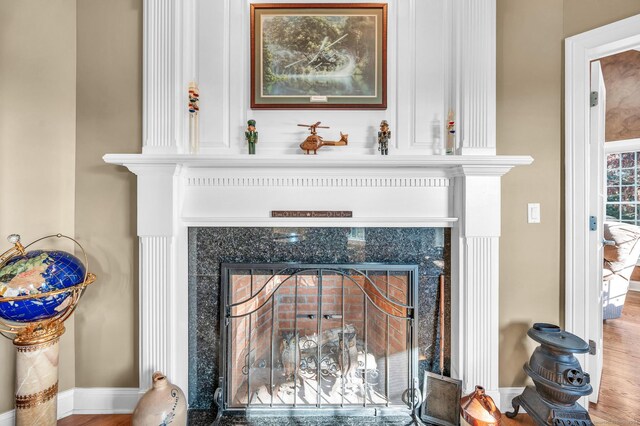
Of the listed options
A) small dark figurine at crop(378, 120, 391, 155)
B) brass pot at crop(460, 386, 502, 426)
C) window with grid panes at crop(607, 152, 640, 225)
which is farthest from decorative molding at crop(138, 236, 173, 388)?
window with grid panes at crop(607, 152, 640, 225)

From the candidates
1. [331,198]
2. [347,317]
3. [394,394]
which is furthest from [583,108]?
[394,394]

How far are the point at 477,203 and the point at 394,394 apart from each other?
1.16 m

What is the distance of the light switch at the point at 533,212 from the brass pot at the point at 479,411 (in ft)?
3.23

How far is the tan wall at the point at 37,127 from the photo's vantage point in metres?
1.56

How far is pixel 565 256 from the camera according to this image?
69.9 inches

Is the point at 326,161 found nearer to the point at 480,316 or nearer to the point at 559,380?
the point at 480,316

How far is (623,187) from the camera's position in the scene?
4.20 meters

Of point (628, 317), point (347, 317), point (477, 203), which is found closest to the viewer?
point (477, 203)

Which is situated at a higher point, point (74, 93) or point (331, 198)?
point (74, 93)

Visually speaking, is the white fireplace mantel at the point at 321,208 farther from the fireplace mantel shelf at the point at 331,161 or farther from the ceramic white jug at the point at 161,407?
the ceramic white jug at the point at 161,407

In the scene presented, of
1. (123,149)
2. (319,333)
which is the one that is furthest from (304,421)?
(123,149)

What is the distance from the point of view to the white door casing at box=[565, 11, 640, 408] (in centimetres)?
175

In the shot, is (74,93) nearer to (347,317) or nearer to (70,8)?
(70,8)

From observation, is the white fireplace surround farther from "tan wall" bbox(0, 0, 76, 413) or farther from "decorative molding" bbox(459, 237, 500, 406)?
"tan wall" bbox(0, 0, 76, 413)
